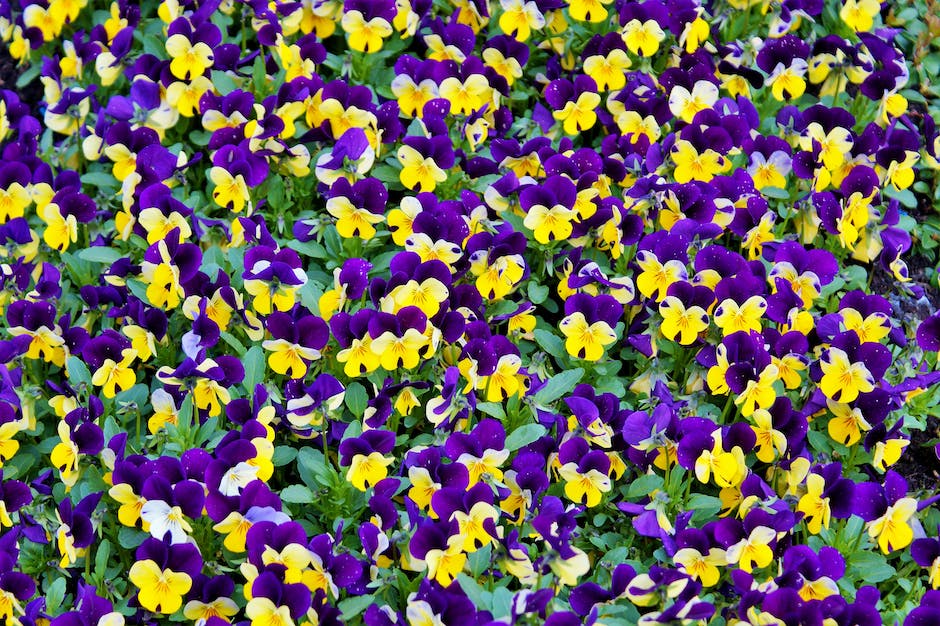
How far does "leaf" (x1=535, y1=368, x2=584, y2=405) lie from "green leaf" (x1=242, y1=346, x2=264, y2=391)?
2.62 feet

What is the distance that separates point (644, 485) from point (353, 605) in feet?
2.79

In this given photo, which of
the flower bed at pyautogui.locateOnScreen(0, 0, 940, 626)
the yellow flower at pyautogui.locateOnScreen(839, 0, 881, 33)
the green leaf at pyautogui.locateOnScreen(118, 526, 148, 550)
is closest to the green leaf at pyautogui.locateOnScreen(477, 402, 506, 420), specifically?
the flower bed at pyautogui.locateOnScreen(0, 0, 940, 626)

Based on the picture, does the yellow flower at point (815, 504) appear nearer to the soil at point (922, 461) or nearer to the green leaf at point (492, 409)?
the soil at point (922, 461)

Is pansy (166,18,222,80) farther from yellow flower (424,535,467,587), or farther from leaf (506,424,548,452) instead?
yellow flower (424,535,467,587)

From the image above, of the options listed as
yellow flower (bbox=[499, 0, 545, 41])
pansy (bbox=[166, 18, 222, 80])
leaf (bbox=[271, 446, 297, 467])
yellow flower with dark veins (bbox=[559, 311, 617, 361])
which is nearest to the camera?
leaf (bbox=[271, 446, 297, 467])

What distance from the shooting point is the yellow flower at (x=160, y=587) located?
2.75 meters

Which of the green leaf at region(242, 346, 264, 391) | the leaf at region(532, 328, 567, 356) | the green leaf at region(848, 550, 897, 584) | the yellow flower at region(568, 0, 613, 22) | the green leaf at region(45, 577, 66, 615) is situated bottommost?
the green leaf at region(848, 550, 897, 584)

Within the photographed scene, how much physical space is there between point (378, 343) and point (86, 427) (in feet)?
2.64

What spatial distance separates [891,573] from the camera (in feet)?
9.90

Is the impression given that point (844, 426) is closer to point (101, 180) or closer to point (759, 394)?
point (759, 394)

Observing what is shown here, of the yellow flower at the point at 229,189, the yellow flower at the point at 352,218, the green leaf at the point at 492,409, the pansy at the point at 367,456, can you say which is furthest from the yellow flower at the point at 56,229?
the green leaf at the point at 492,409

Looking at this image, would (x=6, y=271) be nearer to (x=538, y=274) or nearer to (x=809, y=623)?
(x=538, y=274)

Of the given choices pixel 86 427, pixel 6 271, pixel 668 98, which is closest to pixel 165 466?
pixel 86 427

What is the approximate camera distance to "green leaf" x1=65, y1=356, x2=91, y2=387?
3314 mm
